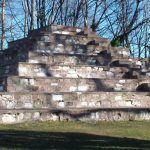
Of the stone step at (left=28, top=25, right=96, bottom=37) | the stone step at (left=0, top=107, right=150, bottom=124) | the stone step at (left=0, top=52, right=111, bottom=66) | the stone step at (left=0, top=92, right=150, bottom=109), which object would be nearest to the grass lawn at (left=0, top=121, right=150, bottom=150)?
the stone step at (left=0, top=107, right=150, bottom=124)

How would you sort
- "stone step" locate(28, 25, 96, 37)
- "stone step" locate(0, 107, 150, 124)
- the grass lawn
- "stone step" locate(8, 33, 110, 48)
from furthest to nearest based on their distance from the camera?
"stone step" locate(28, 25, 96, 37) → "stone step" locate(8, 33, 110, 48) → "stone step" locate(0, 107, 150, 124) → the grass lawn

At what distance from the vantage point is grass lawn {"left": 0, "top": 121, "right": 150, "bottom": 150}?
9805 millimetres

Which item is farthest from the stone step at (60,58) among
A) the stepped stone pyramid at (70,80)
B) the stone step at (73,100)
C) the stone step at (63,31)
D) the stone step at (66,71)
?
the stone step at (73,100)

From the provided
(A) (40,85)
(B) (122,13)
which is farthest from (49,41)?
(B) (122,13)

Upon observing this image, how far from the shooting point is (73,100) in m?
15.2

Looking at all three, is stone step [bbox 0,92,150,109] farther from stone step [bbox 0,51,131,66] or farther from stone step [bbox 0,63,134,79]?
stone step [bbox 0,51,131,66]

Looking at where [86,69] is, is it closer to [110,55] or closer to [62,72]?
[62,72]

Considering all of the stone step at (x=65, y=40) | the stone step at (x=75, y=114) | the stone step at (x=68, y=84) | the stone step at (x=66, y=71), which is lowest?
the stone step at (x=75, y=114)

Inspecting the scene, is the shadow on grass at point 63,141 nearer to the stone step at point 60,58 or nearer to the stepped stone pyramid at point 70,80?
the stepped stone pyramid at point 70,80

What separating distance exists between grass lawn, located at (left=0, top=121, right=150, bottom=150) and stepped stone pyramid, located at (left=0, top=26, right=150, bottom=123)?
531 millimetres

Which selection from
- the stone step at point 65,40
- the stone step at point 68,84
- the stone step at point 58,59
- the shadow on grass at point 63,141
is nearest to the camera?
the shadow on grass at point 63,141

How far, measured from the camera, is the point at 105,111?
47.5 ft

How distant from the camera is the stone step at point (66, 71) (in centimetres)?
1681

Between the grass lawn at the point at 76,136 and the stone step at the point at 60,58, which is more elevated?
the stone step at the point at 60,58
